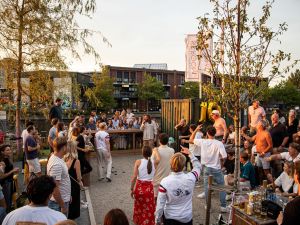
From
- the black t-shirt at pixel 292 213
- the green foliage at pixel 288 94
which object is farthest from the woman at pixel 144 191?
the green foliage at pixel 288 94

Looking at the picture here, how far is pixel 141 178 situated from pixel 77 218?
2110 mm

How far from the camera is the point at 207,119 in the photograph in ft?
42.9

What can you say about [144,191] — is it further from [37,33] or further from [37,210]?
[37,33]

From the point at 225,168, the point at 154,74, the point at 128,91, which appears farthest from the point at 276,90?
the point at 225,168

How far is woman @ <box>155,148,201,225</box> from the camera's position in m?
4.17

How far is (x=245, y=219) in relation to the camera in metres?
4.72

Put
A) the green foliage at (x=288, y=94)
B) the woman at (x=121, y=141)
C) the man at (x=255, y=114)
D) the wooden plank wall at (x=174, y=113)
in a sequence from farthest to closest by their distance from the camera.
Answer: the green foliage at (x=288, y=94)
the woman at (x=121, y=141)
the wooden plank wall at (x=174, y=113)
the man at (x=255, y=114)

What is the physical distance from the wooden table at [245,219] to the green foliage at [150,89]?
167 feet

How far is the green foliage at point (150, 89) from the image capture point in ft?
184

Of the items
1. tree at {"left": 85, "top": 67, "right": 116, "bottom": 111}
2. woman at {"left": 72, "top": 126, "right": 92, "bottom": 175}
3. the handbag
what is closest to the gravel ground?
woman at {"left": 72, "top": 126, "right": 92, "bottom": 175}

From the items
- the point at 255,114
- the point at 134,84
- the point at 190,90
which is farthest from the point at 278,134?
the point at 190,90

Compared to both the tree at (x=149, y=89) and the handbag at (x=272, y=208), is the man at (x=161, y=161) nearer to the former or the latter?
the handbag at (x=272, y=208)

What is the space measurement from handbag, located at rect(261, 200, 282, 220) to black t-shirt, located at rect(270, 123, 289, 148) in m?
4.80

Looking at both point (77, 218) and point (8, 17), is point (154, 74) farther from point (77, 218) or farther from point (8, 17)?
point (77, 218)
